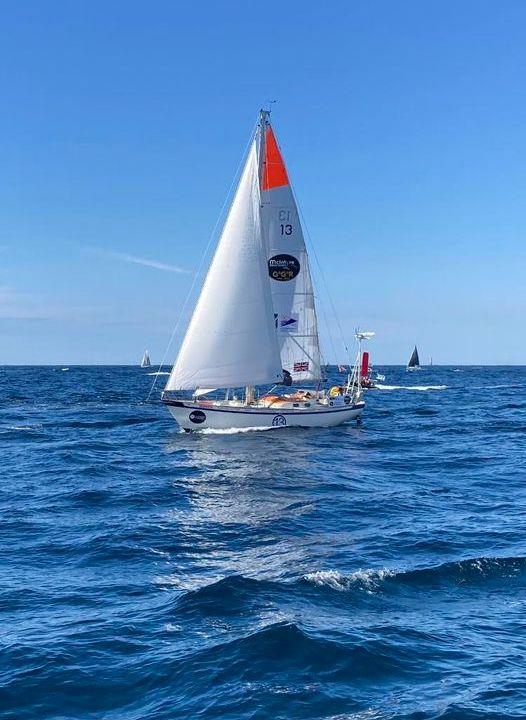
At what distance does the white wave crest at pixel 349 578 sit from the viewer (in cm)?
1323

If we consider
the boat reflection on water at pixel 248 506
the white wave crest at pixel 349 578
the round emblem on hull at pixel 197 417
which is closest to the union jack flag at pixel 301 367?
the boat reflection on water at pixel 248 506

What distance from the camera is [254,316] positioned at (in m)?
35.8

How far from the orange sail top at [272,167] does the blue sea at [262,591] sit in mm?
18082

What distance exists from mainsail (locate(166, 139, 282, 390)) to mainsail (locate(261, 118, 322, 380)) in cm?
308

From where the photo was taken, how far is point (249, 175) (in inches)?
1464

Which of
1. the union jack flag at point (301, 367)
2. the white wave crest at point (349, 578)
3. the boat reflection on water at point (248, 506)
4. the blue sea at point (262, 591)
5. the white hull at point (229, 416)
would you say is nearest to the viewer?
the blue sea at point (262, 591)

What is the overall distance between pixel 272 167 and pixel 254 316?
31.6ft

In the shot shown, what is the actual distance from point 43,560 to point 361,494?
11.4 m

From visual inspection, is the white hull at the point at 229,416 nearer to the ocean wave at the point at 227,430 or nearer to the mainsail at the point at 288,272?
the ocean wave at the point at 227,430

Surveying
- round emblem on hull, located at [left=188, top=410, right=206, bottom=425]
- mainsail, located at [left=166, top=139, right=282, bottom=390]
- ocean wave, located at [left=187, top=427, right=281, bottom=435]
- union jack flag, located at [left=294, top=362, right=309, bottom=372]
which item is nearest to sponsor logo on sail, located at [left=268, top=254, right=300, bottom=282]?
mainsail, located at [left=166, top=139, right=282, bottom=390]

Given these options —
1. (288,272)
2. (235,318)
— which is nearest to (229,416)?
(235,318)

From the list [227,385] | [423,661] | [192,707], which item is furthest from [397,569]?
[227,385]

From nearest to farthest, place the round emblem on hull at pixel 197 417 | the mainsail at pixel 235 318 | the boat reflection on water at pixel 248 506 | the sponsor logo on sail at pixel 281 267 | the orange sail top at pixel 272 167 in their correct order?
the boat reflection on water at pixel 248 506 → the mainsail at pixel 235 318 → the round emblem on hull at pixel 197 417 → the orange sail top at pixel 272 167 → the sponsor logo on sail at pixel 281 267

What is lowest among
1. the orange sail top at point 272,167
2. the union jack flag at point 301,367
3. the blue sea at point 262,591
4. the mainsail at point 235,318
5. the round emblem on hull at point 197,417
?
the blue sea at point 262,591
